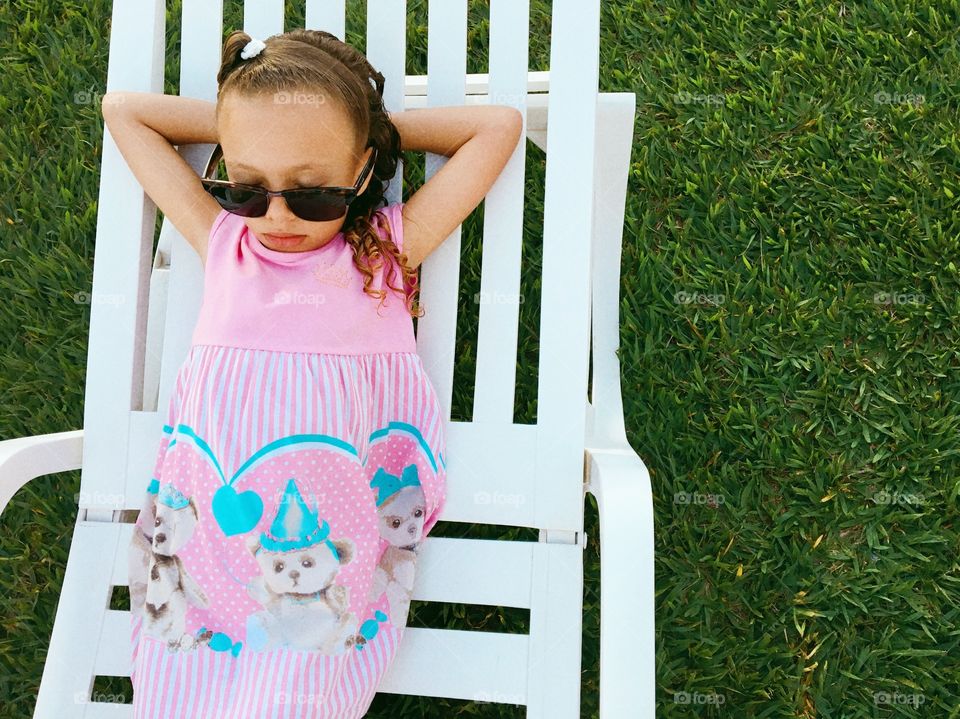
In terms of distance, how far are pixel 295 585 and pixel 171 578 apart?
216mm

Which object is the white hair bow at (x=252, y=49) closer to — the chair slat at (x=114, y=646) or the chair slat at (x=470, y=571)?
the chair slat at (x=470, y=571)

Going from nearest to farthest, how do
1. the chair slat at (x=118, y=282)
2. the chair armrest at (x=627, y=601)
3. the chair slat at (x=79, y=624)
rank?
the chair armrest at (x=627, y=601), the chair slat at (x=79, y=624), the chair slat at (x=118, y=282)

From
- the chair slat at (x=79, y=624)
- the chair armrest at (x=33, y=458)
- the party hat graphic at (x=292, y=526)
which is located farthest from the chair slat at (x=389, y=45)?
the chair slat at (x=79, y=624)

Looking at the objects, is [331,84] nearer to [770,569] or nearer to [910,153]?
[770,569]

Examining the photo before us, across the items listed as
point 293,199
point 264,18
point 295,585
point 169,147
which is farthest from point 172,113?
point 295,585

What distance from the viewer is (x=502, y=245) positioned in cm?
167

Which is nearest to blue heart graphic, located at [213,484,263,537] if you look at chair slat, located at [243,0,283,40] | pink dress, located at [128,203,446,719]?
pink dress, located at [128,203,446,719]

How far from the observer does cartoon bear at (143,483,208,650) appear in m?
1.52

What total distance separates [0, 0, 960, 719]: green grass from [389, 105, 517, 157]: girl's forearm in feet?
2.19

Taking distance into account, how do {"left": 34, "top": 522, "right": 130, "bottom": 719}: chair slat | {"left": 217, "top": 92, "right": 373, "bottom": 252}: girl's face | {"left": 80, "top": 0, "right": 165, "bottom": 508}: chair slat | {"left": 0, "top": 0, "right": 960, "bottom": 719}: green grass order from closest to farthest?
1. {"left": 217, "top": 92, "right": 373, "bottom": 252}: girl's face
2. {"left": 34, "top": 522, "right": 130, "bottom": 719}: chair slat
3. {"left": 80, "top": 0, "right": 165, "bottom": 508}: chair slat
4. {"left": 0, "top": 0, "right": 960, "bottom": 719}: green grass

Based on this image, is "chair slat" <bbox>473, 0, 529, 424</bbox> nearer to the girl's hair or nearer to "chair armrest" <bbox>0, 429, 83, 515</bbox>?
the girl's hair

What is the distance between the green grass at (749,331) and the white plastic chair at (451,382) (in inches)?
18.5

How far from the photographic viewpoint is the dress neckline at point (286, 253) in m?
1.54

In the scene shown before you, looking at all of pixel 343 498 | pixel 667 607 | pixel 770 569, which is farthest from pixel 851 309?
pixel 343 498
